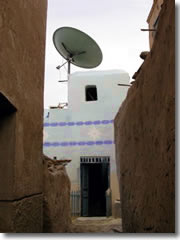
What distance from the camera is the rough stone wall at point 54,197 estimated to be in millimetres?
3725

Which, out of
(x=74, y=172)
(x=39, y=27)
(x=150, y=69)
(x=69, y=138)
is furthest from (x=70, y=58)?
(x=150, y=69)

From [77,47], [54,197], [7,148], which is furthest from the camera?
[77,47]

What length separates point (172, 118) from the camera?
6.70ft

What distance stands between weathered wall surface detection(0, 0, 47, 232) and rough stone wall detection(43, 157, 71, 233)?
1.10ft

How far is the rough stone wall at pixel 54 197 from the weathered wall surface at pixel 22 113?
335 mm

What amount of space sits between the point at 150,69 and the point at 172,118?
1036 millimetres

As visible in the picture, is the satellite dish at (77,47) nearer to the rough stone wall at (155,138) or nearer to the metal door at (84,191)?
the metal door at (84,191)

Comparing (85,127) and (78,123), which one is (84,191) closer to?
(85,127)

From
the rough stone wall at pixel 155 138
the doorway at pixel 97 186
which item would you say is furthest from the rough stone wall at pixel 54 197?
the doorway at pixel 97 186

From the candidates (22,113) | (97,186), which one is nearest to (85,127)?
(97,186)

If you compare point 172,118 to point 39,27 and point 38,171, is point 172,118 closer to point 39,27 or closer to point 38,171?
point 38,171

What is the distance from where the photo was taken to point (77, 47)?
12430mm

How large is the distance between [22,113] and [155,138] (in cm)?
127

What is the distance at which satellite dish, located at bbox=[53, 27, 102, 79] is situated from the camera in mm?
11539
